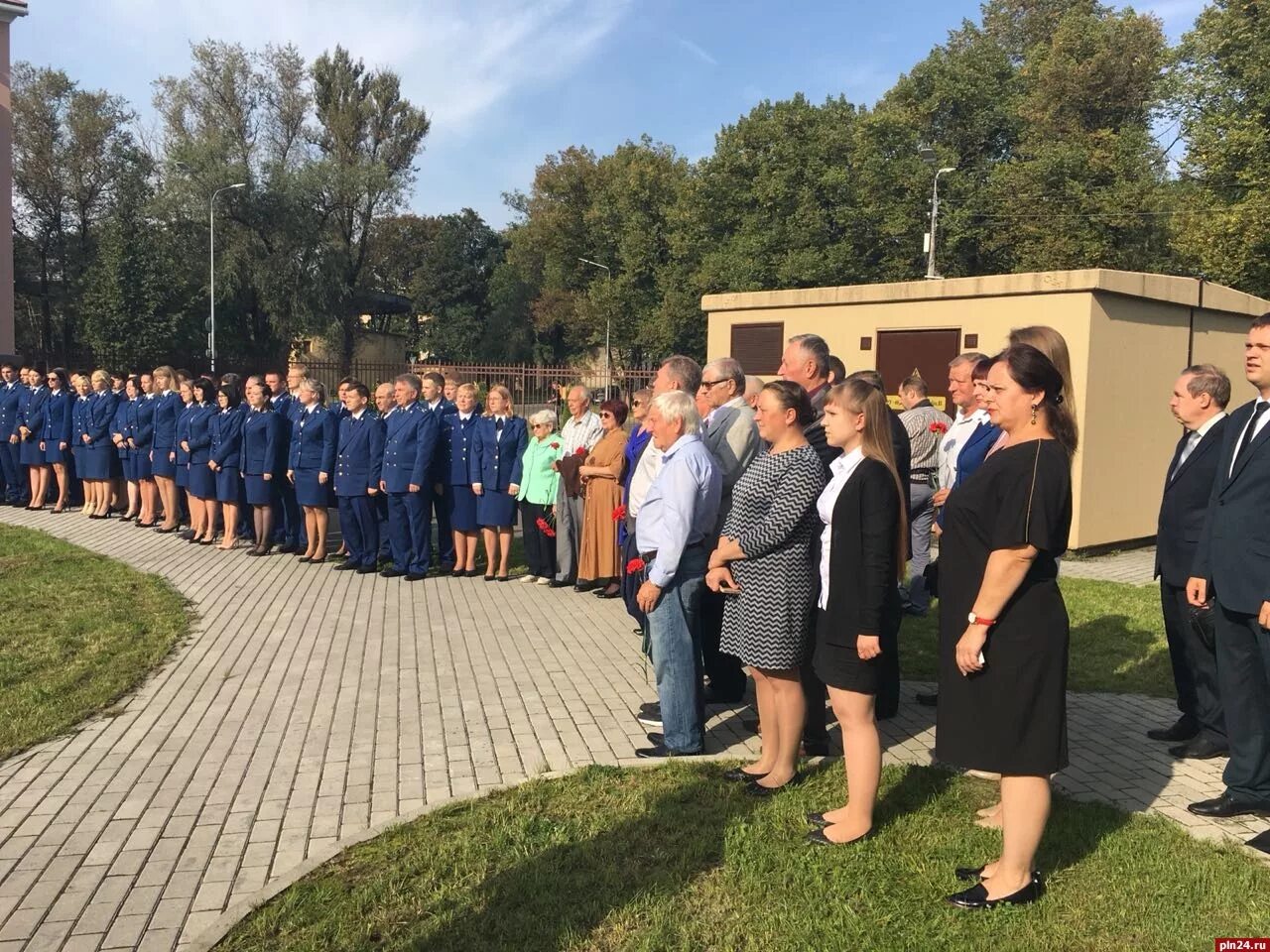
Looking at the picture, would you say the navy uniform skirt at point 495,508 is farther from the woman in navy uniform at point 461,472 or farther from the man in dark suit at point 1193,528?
the man in dark suit at point 1193,528

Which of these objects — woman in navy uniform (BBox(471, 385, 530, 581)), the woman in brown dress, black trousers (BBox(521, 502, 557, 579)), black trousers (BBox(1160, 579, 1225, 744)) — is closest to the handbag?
black trousers (BBox(1160, 579, 1225, 744))

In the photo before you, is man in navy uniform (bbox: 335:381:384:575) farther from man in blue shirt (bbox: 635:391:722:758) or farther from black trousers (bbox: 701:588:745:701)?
man in blue shirt (bbox: 635:391:722:758)

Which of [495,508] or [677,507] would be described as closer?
[677,507]

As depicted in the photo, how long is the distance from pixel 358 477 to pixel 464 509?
110 cm

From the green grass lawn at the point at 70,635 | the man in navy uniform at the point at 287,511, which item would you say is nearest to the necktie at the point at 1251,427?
the green grass lawn at the point at 70,635

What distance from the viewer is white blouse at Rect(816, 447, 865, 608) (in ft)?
12.5

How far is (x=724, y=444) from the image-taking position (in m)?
5.18

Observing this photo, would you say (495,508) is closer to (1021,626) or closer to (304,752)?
(304,752)

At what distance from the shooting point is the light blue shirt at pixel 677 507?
179 inches

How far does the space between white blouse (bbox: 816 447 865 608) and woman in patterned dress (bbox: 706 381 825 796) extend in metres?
0.18

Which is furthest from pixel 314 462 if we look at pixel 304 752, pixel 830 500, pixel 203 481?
pixel 830 500

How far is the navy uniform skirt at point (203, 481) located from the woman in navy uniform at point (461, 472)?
3072 millimetres

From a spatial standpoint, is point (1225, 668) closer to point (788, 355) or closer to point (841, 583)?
point (841, 583)

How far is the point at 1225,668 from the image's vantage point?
4297 mm
